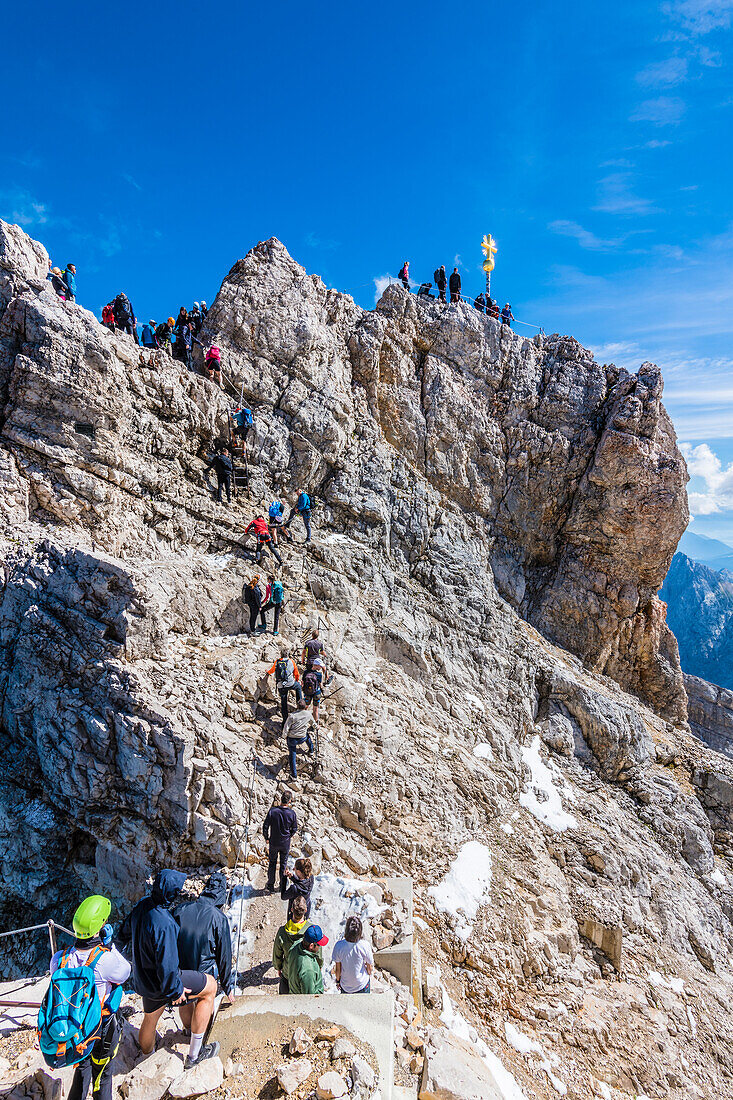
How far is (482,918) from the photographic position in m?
12.5

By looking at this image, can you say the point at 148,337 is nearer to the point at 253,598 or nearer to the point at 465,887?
the point at 253,598

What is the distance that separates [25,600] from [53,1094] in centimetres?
1036

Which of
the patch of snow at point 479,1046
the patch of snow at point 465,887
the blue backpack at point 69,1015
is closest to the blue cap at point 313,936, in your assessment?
the blue backpack at point 69,1015

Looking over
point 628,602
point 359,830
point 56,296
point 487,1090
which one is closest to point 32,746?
point 359,830

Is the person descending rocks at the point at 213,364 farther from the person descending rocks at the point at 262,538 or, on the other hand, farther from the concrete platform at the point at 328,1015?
the concrete platform at the point at 328,1015

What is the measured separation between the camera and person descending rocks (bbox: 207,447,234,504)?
60.5 feet

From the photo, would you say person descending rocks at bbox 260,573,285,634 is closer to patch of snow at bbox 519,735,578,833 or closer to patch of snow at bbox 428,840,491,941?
patch of snow at bbox 428,840,491,941

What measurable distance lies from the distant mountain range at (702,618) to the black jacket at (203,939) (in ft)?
390

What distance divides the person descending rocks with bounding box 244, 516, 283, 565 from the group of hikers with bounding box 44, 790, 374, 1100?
1146 cm

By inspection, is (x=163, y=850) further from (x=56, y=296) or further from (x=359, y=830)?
(x=56, y=296)

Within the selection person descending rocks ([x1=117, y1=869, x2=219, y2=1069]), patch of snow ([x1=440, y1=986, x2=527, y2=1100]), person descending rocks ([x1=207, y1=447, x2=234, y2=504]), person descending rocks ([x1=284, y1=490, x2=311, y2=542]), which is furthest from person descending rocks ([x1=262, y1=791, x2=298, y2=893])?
person descending rocks ([x1=207, y1=447, x2=234, y2=504])

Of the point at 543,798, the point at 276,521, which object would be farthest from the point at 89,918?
the point at 543,798

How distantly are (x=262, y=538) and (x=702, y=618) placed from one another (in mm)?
134781

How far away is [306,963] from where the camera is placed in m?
7.04
